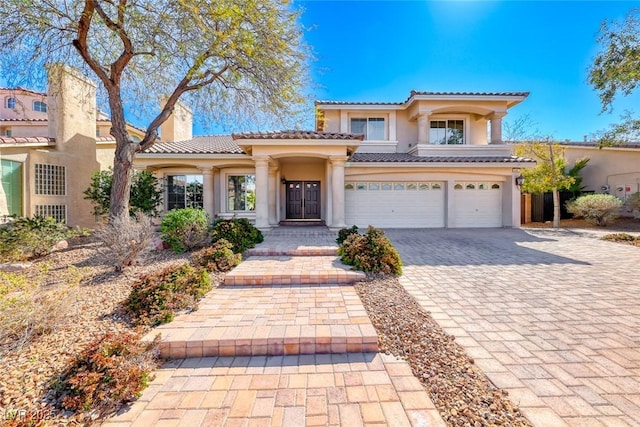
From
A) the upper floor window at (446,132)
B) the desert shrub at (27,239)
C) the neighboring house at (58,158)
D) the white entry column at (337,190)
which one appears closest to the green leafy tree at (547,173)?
the upper floor window at (446,132)

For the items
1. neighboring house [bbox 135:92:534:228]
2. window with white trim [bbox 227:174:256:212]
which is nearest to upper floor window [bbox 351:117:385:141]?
neighboring house [bbox 135:92:534:228]

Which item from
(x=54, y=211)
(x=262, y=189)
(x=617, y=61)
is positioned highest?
(x=617, y=61)

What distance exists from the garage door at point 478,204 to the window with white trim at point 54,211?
18164 millimetres

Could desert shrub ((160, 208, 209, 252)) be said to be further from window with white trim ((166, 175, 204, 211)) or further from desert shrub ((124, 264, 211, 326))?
window with white trim ((166, 175, 204, 211))

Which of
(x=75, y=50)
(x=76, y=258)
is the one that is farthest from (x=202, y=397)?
(x=75, y=50)

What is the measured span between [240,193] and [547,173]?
17.2 m

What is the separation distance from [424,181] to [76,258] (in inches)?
537

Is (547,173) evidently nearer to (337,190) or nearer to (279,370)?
(337,190)

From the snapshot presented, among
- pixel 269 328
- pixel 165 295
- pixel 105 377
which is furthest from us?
pixel 165 295

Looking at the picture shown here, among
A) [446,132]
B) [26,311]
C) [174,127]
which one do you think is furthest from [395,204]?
[174,127]

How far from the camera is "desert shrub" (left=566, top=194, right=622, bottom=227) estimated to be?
1475 centimetres

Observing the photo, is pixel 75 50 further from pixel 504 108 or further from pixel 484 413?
pixel 504 108

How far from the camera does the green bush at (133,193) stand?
11.3 meters

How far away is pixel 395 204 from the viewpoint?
1341 cm
